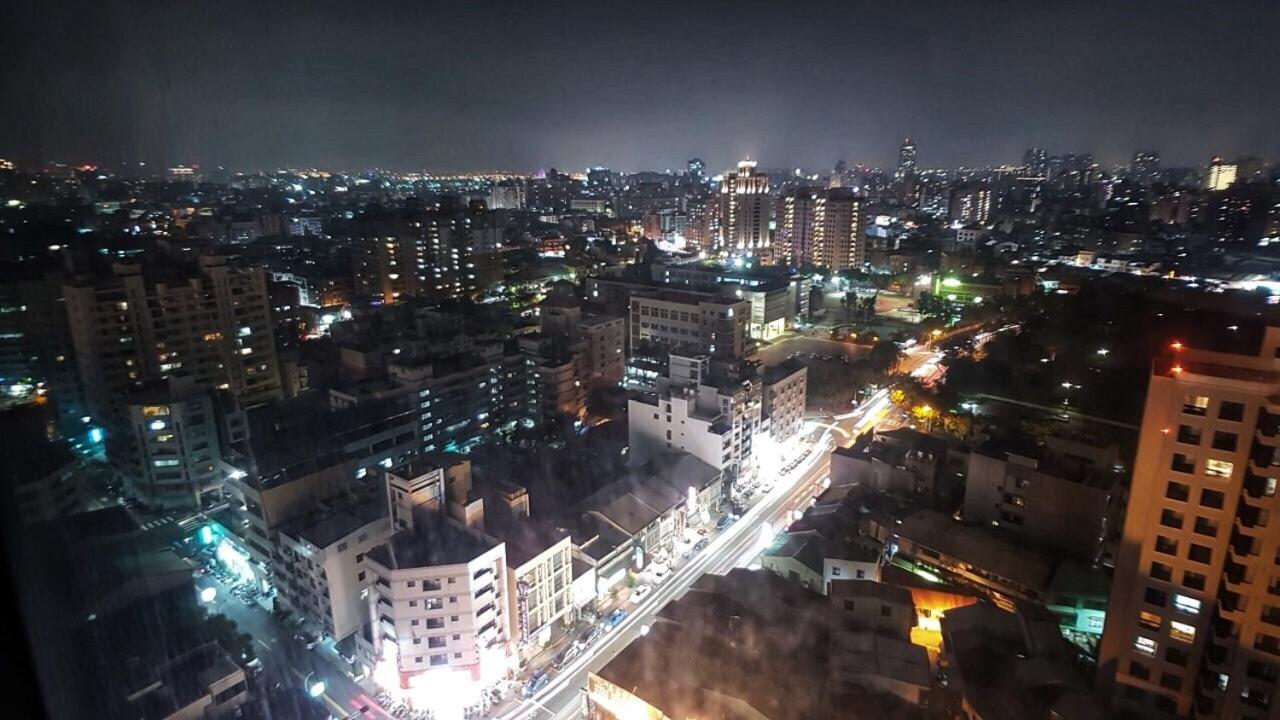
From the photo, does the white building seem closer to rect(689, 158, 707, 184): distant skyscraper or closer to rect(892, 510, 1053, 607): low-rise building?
rect(892, 510, 1053, 607): low-rise building

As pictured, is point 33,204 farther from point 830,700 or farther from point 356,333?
point 356,333

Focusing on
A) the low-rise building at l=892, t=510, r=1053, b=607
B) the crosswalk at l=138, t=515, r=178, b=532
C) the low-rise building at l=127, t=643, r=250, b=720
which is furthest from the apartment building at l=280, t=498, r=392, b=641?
the low-rise building at l=892, t=510, r=1053, b=607

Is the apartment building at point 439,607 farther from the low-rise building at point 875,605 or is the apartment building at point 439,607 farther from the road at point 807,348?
the road at point 807,348

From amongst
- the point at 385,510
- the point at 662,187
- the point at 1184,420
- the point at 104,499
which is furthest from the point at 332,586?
the point at 662,187

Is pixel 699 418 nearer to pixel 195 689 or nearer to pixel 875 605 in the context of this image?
pixel 875 605

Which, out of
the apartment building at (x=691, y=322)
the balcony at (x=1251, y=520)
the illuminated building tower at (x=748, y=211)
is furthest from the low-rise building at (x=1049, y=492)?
the illuminated building tower at (x=748, y=211)

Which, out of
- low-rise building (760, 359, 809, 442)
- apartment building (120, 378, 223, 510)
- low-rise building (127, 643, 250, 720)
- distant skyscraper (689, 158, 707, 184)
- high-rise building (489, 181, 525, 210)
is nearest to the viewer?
low-rise building (127, 643, 250, 720)

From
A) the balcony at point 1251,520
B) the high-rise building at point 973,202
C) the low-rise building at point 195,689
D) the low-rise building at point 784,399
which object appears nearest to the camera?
the balcony at point 1251,520
